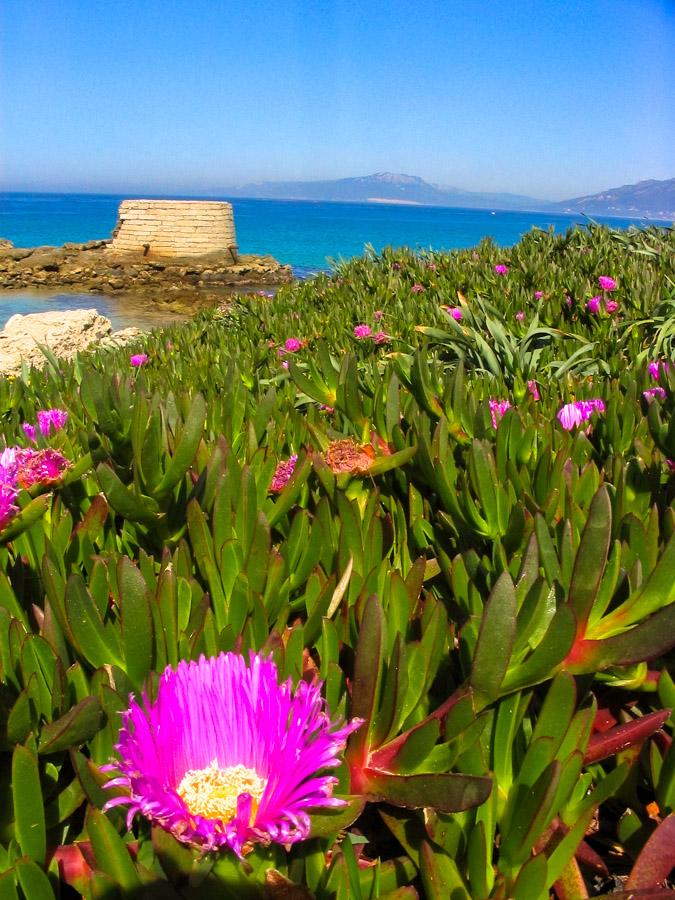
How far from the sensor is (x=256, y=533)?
0.83 metres

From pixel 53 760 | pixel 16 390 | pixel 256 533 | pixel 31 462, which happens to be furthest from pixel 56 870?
pixel 16 390

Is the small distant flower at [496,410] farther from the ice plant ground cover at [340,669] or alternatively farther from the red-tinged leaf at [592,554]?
the red-tinged leaf at [592,554]

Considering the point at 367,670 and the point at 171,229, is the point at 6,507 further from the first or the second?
the point at 171,229

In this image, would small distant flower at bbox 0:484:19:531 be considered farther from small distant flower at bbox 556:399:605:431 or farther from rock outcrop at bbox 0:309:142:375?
rock outcrop at bbox 0:309:142:375

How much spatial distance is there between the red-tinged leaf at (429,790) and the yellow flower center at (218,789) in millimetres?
126

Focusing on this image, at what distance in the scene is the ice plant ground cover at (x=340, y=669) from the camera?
533 millimetres

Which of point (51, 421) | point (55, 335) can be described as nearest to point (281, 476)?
point (51, 421)

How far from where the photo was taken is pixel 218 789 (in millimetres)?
532

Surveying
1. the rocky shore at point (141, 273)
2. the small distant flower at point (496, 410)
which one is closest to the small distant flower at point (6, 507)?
the small distant flower at point (496, 410)

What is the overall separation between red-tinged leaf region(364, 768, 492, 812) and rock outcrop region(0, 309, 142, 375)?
197 inches

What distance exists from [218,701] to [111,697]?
0.45 feet

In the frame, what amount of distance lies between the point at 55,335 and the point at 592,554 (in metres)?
5.77

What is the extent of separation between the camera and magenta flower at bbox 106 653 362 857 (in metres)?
0.48

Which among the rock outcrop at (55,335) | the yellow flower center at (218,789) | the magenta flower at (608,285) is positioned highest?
the magenta flower at (608,285)
